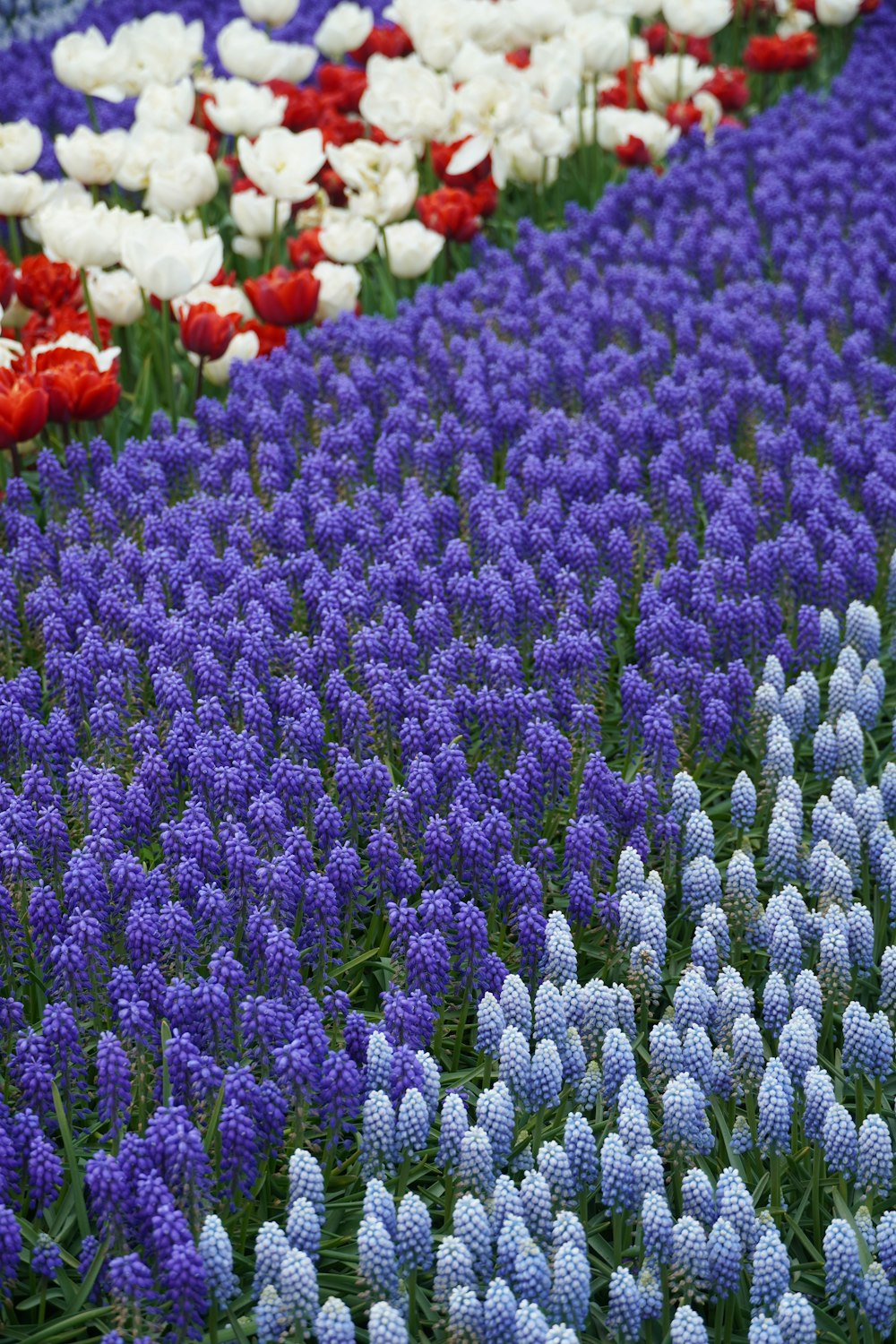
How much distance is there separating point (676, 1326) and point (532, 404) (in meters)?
4.18

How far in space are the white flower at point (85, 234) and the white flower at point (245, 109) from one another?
1.44 metres

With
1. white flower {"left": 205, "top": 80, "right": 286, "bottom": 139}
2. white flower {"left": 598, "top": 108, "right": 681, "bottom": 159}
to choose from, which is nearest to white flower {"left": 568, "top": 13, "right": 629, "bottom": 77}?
white flower {"left": 598, "top": 108, "right": 681, "bottom": 159}

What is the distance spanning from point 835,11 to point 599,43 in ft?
11.9

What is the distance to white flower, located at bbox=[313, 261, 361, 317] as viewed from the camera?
6.87m

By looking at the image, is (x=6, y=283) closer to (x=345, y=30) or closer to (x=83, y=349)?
(x=83, y=349)

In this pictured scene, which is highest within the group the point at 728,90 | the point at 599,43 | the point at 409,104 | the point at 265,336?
the point at 599,43

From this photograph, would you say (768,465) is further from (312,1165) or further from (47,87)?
(47,87)

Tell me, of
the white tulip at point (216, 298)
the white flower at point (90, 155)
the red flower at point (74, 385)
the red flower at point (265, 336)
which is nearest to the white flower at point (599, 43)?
the white flower at point (90, 155)

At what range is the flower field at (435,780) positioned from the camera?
3045mm

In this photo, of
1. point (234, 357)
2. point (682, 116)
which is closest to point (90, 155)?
point (234, 357)

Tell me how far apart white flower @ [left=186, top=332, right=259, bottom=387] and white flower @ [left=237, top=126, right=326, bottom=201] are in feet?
2.85

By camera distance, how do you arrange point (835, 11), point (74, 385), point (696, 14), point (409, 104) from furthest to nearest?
point (835, 11), point (696, 14), point (409, 104), point (74, 385)

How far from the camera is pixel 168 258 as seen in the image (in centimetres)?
586

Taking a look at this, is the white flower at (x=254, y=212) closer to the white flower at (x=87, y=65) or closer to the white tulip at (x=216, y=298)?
the white tulip at (x=216, y=298)
